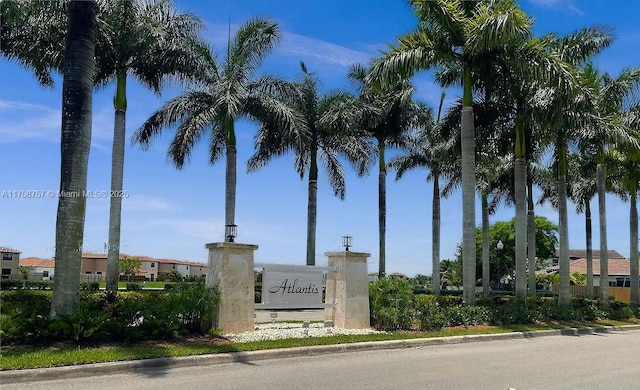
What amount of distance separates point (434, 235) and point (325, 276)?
60.0 feet

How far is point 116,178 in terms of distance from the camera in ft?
65.4

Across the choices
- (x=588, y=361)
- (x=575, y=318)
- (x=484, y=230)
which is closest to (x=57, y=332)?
(x=588, y=361)

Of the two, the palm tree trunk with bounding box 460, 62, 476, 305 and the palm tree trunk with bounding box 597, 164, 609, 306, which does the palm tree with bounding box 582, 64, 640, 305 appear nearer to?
the palm tree trunk with bounding box 597, 164, 609, 306

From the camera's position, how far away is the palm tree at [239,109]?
21234mm

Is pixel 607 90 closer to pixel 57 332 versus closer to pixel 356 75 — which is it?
pixel 356 75

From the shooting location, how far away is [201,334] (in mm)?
11250

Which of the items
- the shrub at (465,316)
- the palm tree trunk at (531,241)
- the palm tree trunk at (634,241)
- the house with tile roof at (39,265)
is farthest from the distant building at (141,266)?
the shrub at (465,316)

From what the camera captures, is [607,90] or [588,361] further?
[607,90]

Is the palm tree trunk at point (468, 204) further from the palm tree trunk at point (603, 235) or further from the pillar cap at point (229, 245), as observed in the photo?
the palm tree trunk at point (603, 235)

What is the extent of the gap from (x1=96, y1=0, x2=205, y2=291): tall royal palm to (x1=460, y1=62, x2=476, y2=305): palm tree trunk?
9.87m

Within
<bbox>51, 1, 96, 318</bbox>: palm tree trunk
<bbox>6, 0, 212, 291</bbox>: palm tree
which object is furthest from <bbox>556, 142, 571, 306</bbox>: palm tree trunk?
<bbox>51, 1, 96, 318</bbox>: palm tree trunk

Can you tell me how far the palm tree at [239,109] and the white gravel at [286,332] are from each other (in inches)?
326

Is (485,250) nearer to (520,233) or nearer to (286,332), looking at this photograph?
(520,233)

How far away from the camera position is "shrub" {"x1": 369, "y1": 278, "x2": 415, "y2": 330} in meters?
14.2
